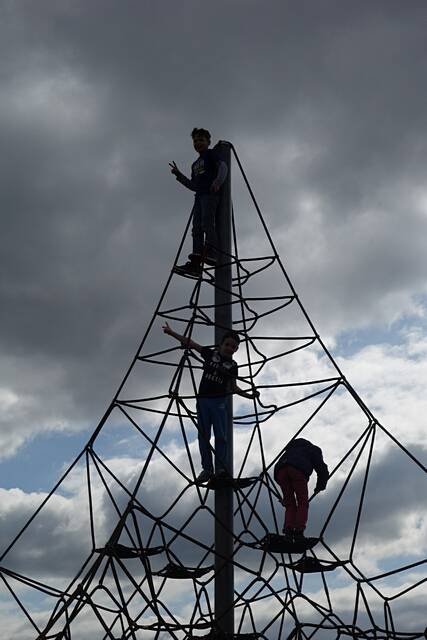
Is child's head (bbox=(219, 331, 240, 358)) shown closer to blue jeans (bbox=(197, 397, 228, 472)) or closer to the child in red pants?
blue jeans (bbox=(197, 397, 228, 472))

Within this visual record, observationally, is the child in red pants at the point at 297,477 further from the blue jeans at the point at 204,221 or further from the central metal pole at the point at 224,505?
the blue jeans at the point at 204,221

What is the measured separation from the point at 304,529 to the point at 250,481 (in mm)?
1008

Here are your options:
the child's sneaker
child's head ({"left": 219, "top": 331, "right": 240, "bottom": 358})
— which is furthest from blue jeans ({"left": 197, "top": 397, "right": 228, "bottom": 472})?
the child's sneaker

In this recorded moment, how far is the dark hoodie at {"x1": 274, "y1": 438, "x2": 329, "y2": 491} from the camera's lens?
14281 millimetres

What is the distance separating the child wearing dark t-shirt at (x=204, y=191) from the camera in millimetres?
15867

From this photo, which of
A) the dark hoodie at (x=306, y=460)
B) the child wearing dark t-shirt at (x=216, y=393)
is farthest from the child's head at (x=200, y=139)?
the dark hoodie at (x=306, y=460)

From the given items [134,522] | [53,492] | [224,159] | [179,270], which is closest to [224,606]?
[134,522]

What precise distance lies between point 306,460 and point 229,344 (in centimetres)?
201

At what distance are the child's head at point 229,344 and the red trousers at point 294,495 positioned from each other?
1.84 meters

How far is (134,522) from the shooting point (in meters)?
13.2

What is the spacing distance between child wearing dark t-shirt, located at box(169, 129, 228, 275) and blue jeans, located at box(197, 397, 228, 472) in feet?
8.09

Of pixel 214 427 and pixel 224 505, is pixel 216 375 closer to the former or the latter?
pixel 214 427

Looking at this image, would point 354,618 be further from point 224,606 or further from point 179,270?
point 179,270

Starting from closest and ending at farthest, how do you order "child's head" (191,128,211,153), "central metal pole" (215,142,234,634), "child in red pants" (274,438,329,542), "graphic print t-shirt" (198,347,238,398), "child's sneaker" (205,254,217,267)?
"central metal pole" (215,142,234,634)
"child in red pants" (274,438,329,542)
"graphic print t-shirt" (198,347,238,398)
"child's sneaker" (205,254,217,267)
"child's head" (191,128,211,153)
